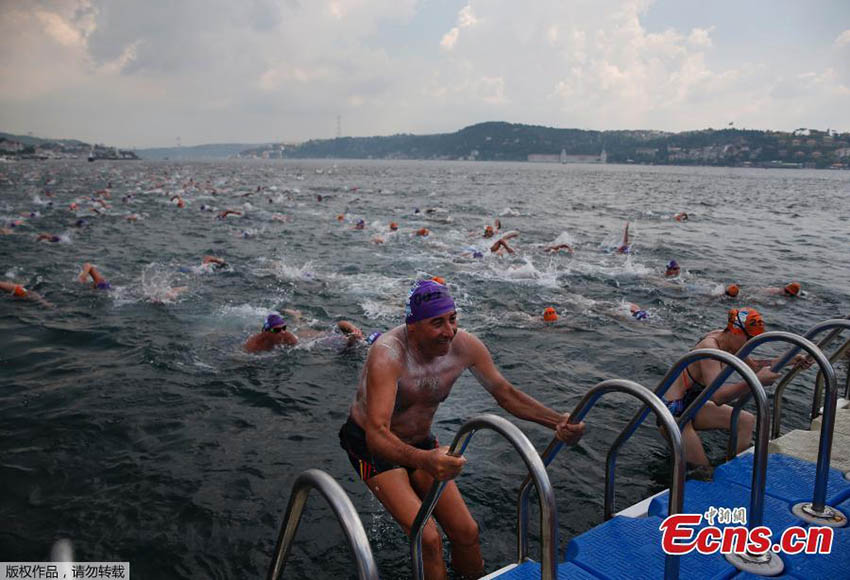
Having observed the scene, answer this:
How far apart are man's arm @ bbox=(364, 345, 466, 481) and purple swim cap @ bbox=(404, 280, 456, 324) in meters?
0.31

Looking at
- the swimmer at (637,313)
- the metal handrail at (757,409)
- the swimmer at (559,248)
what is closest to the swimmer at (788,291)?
the swimmer at (637,313)

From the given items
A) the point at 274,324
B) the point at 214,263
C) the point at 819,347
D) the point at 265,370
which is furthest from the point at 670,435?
the point at 214,263

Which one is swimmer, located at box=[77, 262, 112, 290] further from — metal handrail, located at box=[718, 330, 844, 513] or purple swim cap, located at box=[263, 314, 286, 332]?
metal handrail, located at box=[718, 330, 844, 513]

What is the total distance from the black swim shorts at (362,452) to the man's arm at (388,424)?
367mm

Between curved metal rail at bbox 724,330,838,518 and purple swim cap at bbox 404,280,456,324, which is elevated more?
purple swim cap at bbox 404,280,456,324

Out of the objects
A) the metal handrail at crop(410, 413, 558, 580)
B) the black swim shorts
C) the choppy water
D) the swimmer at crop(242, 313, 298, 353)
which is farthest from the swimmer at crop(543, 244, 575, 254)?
the metal handrail at crop(410, 413, 558, 580)

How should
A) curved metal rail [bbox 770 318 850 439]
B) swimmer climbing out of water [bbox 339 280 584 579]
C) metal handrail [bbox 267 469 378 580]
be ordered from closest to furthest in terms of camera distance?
metal handrail [bbox 267 469 378 580], swimmer climbing out of water [bbox 339 280 584 579], curved metal rail [bbox 770 318 850 439]

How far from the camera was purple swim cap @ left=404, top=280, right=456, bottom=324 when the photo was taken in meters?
3.39

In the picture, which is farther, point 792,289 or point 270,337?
point 792,289

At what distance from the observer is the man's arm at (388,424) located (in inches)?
104

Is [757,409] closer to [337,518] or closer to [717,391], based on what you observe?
[717,391]

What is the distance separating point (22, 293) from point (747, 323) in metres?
14.1

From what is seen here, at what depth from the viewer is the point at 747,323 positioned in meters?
5.27

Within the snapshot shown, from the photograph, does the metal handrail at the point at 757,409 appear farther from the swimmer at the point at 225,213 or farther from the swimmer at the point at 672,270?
the swimmer at the point at 225,213
